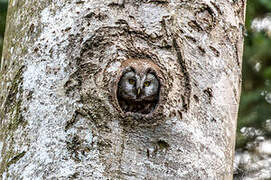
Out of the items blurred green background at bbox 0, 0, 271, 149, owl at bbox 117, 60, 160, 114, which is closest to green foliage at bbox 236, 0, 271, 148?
blurred green background at bbox 0, 0, 271, 149

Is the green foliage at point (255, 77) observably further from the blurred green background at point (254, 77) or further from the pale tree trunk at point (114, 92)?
the pale tree trunk at point (114, 92)

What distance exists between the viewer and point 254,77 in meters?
5.13

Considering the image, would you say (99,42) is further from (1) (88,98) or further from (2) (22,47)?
(2) (22,47)

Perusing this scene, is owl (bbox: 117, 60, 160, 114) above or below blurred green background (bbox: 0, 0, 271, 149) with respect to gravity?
below

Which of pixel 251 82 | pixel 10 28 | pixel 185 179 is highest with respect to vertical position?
pixel 251 82

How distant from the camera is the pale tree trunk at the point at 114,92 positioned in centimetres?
146

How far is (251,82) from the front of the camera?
16.9 ft

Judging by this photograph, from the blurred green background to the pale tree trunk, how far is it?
2295 mm

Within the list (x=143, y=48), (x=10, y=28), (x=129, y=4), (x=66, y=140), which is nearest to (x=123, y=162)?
(x=66, y=140)

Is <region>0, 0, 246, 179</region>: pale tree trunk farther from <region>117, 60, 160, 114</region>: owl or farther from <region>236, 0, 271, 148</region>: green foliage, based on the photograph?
<region>236, 0, 271, 148</region>: green foliage

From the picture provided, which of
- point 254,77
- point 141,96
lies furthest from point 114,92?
point 254,77

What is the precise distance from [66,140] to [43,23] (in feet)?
1.47

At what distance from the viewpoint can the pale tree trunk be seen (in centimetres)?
146

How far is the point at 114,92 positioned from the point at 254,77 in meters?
3.83
